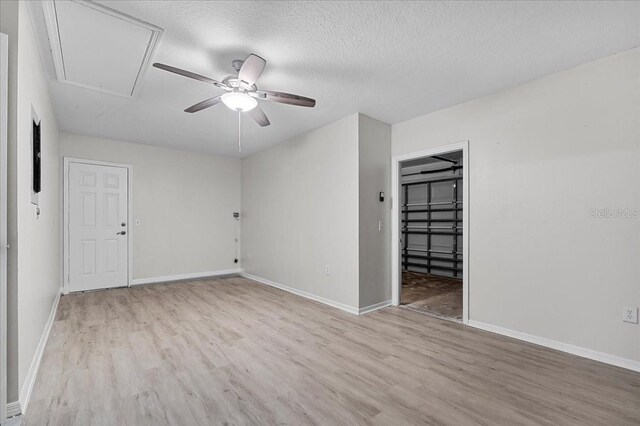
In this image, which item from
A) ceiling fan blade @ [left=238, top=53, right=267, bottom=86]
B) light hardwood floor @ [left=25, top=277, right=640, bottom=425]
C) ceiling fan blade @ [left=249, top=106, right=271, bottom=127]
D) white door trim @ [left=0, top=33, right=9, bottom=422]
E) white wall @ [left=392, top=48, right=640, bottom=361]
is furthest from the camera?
ceiling fan blade @ [left=249, top=106, right=271, bottom=127]

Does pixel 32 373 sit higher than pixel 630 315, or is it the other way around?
pixel 630 315

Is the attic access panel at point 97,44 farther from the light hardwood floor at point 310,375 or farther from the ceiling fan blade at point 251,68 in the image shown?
the light hardwood floor at point 310,375

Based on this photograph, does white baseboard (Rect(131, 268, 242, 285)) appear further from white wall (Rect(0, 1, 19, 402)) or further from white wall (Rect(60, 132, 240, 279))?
white wall (Rect(0, 1, 19, 402))

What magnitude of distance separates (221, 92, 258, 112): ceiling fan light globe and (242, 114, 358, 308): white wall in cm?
155

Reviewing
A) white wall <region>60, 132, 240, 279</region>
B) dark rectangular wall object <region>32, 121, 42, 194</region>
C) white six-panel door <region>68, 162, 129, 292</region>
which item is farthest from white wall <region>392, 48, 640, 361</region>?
white six-panel door <region>68, 162, 129, 292</region>

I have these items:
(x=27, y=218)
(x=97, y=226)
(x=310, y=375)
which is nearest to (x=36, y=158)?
(x=27, y=218)

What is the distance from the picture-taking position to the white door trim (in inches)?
63.7

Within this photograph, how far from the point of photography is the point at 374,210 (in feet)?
13.0

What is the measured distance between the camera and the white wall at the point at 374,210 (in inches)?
150

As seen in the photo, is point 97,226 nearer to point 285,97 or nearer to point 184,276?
point 184,276

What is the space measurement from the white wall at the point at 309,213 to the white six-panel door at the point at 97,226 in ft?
7.18

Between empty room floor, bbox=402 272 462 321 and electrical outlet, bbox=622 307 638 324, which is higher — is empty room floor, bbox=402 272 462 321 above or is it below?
below

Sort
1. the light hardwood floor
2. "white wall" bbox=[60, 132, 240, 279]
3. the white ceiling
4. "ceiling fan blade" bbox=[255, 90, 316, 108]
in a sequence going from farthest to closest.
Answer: "white wall" bbox=[60, 132, 240, 279] → "ceiling fan blade" bbox=[255, 90, 316, 108] → the white ceiling → the light hardwood floor

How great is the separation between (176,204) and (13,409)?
4.33m
